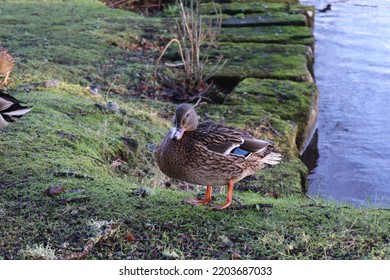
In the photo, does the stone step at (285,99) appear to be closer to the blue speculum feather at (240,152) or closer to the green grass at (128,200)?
the green grass at (128,200)

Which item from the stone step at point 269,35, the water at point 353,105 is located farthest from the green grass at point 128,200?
the stone step at point 269,35

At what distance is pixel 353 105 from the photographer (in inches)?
376

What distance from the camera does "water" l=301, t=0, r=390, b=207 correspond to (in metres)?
→ 7.22

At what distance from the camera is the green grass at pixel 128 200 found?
3367 millimetres

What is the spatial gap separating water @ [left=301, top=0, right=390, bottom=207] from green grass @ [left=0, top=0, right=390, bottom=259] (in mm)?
991

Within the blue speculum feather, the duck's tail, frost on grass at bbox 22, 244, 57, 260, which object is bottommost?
frost on grass at bbox 22, 244, 57, 260

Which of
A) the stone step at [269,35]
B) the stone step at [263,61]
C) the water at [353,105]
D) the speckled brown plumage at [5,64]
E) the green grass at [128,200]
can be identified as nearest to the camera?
the green grass at [128,200]

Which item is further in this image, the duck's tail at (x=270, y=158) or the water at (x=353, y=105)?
the water at (x=353, y=105)

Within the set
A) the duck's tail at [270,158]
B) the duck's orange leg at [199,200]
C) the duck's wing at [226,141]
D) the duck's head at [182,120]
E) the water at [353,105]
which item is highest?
the duck's head at [182,120]

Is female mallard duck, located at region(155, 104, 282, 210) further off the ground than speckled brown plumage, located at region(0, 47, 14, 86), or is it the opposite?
female mallard duck, located at region(155, 104, 282, 210)

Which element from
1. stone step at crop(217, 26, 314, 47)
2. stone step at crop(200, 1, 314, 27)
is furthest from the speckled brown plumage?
stone step at crop(200, 1, 314, 27)

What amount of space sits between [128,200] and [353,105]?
632 centimetres

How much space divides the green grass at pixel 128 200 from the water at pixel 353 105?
3.25ft

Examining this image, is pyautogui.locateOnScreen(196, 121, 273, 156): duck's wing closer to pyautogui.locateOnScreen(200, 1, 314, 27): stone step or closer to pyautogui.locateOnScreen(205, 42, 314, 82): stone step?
pyautogui.locateOnScreen(205, 42, 314, 82): stone step
